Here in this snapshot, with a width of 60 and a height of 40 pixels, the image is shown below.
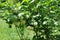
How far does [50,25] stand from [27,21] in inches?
15.0

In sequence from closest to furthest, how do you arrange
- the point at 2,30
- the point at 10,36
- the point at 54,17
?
the point at 54,17
the point at 10,36
the point at 2,30

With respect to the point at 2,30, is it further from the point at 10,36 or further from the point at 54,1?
the point at 54,1

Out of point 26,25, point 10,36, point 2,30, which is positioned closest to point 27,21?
point 26,25

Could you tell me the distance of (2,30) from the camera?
6.72 m

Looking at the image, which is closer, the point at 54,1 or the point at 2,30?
the point at 54,1

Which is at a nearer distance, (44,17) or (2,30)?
(44,17)

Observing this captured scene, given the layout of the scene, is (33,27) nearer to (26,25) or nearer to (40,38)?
(26,25)

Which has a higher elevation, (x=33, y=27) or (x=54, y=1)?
(x=54, y=1)

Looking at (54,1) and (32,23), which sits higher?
Answer: (54,1)

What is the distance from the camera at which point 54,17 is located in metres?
3.76

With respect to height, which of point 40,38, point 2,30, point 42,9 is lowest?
point 2,30

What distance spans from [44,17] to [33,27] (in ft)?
0.78

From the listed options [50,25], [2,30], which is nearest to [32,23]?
[50,25]

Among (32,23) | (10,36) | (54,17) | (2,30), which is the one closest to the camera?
(32,23)
